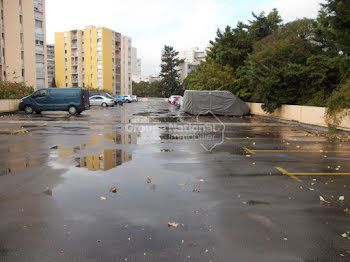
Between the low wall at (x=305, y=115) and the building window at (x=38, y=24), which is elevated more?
the building window at (x=38, y=24)

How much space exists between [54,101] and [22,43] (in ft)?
104

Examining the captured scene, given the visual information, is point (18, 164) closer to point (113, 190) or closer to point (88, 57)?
point (113, 190)

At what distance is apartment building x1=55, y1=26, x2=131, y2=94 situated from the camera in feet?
305

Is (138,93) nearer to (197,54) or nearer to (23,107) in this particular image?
(197,54)

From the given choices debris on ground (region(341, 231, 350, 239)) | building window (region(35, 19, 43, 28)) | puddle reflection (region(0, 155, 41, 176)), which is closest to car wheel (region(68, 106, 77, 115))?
puddle reflection (region(0, 155, 41, 176))

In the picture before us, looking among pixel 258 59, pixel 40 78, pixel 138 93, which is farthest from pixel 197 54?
pixel 258 59

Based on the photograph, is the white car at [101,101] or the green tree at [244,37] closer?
the green tree at [244,37]

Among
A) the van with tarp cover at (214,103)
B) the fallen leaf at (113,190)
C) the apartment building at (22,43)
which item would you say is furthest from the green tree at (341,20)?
the apartment building at (22,43)

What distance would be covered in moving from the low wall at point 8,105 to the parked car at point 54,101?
165cm

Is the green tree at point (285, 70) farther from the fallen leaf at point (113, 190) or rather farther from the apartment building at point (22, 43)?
the apartment building at point (22, 43)

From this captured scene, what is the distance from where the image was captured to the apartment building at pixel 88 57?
3663 inches

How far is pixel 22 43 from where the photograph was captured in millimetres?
50812

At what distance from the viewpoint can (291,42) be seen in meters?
23.4

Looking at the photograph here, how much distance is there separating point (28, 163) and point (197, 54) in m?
150
